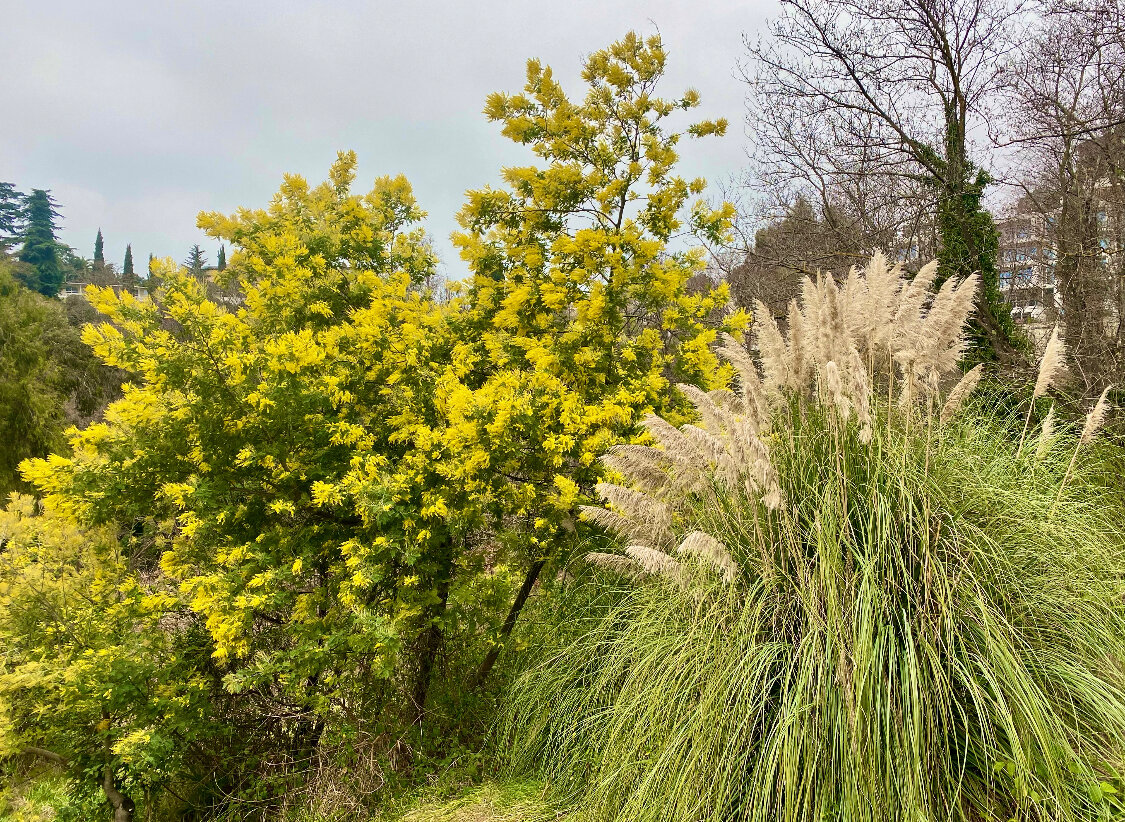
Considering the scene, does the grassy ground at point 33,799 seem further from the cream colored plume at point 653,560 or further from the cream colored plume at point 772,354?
the cream colored plume at point 772,354

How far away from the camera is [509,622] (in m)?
4.67

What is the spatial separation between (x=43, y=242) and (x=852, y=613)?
53538 mm

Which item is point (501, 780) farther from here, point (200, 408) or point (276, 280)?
point (276, 280)

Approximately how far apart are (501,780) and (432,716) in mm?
1188

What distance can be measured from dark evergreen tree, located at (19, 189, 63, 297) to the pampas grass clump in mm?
48407

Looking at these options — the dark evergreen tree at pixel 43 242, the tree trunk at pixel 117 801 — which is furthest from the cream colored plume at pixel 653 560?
the dark evergreen tree at pixel 43 242

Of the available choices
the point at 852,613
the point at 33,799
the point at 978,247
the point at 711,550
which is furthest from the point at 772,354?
the point at 33,799

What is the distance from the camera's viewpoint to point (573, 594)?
12.6 ft

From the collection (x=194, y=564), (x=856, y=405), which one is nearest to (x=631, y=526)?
(x=856, y=405)

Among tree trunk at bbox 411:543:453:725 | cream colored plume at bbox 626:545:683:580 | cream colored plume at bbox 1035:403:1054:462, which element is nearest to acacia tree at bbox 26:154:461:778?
tree trunk at bbox 411:543:453:725

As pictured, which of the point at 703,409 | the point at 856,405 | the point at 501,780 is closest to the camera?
the point at 856,405

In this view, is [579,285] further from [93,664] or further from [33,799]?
[33,799]

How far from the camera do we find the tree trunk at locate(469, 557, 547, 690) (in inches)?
180

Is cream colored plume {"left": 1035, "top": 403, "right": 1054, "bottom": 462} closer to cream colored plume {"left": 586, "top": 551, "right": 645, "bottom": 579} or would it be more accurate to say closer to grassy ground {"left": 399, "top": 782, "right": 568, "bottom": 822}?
cream colored plume {"left": 586, "top": 551, "right": 645, "bottom": 579}
